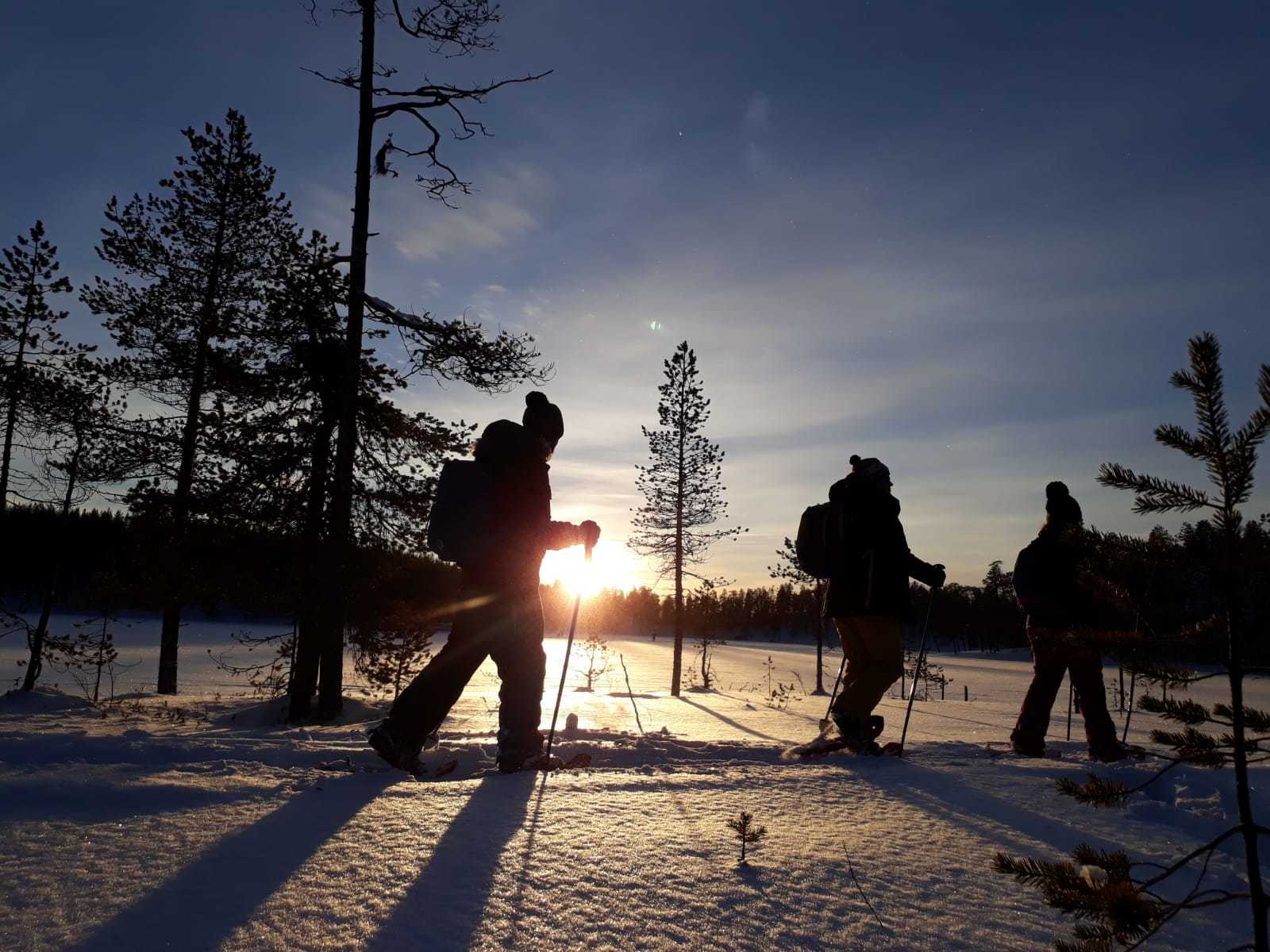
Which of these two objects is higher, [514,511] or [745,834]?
[514,511]

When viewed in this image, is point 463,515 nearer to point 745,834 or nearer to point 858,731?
point 745,834

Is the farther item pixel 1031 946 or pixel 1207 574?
pixel 1031 946

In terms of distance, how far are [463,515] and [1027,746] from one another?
12.8 feet

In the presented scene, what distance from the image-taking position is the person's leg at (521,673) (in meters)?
3.30

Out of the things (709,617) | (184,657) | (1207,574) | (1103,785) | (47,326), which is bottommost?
A: (184,657)

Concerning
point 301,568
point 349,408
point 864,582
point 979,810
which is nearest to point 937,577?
point 864,582

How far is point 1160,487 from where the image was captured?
4.22 feet

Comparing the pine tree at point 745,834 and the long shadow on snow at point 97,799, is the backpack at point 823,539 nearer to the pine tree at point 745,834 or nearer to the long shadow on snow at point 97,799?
the pine tree at point 745,834

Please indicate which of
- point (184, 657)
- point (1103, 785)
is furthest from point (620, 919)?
point (184, 657)

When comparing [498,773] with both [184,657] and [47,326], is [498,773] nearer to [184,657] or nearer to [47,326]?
[47,326]

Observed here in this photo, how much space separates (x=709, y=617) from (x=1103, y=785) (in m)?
27.8

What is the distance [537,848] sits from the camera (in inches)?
75.8

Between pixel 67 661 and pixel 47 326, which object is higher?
pixel 47 326

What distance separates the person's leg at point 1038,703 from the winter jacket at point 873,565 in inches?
37.6
